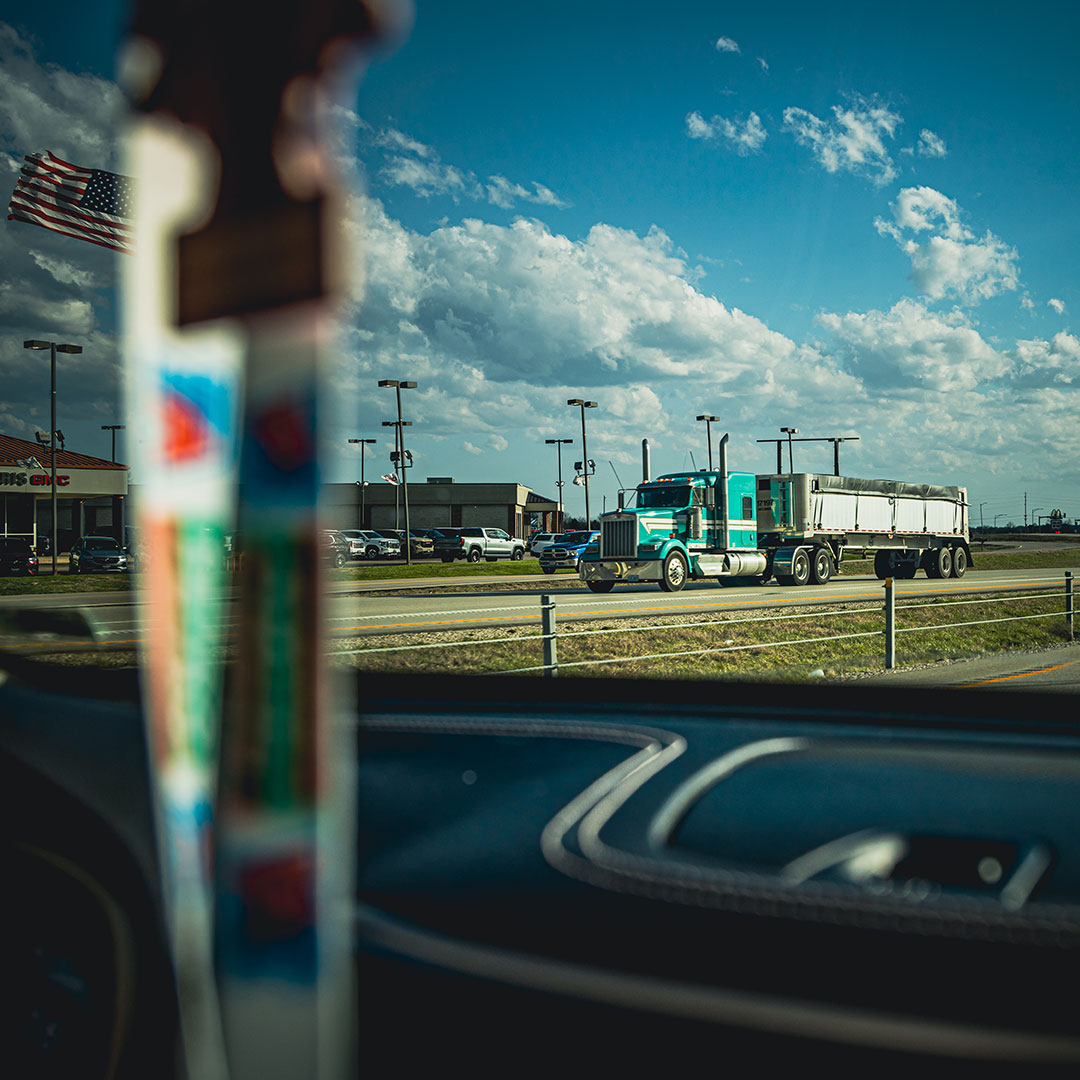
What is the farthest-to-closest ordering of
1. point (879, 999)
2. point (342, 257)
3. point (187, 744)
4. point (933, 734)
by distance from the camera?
point (933, 734) < point (879, 999) < point (187, 744) < point (342, 257)

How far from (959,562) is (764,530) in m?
12.5

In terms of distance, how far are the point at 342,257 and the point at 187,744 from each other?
634 mm

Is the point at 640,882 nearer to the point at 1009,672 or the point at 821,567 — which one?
the point at 1009,672

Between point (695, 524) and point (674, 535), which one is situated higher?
point (695, 524)

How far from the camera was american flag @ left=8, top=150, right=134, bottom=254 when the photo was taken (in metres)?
2.52

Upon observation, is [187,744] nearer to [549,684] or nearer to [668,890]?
[668,890]

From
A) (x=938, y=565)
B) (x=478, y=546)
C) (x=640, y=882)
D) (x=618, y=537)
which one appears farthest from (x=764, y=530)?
(x=640, y=882)

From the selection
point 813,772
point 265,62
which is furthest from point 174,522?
point 813,772

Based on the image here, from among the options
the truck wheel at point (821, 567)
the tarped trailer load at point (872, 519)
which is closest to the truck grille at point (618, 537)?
the tarped trailer load at point (872, 519)

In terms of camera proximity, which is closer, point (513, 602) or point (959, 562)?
point (513, 602)

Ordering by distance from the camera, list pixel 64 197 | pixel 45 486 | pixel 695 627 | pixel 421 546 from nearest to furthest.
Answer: pixel 64 197 → pixel 695 627 → pixel 45 486 → pixel 421 546

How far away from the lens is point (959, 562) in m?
38.0

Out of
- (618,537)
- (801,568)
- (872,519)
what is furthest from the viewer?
(872,519)

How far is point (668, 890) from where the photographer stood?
5.53 ft
